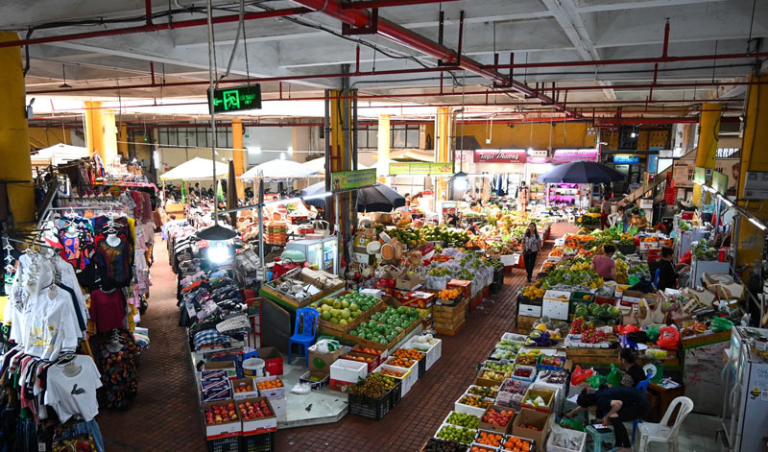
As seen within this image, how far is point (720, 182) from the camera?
425 inches

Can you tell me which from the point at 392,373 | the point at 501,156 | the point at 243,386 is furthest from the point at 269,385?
the point at 501,156

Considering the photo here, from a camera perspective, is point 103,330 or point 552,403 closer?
point 552,403

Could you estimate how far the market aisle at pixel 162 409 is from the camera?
6.29 m

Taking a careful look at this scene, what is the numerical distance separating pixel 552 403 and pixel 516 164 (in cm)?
2166

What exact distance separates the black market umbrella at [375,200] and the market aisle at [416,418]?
4100 mm

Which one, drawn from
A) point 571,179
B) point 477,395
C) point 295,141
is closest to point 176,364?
point 477,395

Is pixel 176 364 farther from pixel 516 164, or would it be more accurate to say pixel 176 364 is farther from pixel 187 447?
pixel 516 164

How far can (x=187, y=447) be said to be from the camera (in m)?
6.18

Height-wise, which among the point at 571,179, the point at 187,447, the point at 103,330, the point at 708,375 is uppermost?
the point at 571,179

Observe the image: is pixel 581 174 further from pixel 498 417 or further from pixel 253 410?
pixel 253 410

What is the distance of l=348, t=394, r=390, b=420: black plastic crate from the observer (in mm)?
6812

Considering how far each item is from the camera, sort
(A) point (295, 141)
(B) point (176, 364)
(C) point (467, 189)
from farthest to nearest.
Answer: (A) point (295, 141) → (C) point (467, 189) → (B) point (176, 364)

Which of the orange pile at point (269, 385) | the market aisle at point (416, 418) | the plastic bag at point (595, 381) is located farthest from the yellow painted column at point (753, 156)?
the orange pile at point (269, 385)

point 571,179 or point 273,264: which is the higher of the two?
point 571,179
